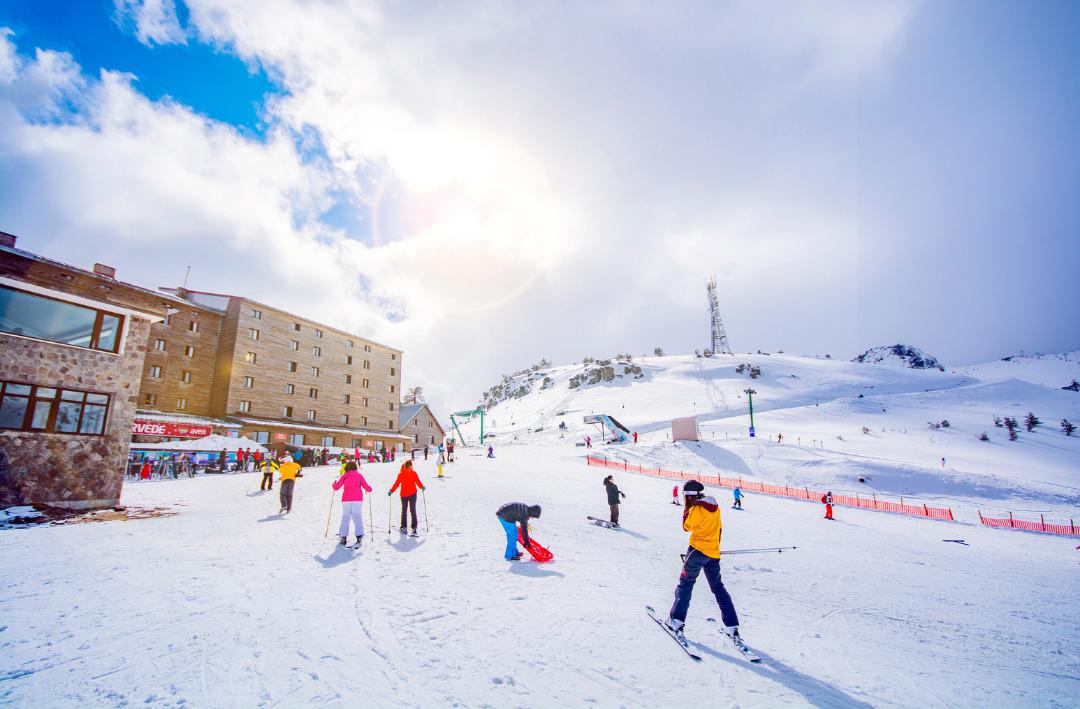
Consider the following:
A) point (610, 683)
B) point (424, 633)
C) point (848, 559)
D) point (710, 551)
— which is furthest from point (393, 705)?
point (848, 559)

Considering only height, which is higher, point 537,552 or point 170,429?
point 170,429

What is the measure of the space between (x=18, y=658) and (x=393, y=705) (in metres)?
4.20

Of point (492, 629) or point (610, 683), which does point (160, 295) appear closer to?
point (492, 629)

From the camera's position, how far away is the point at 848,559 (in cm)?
1205

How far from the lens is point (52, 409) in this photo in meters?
13.0

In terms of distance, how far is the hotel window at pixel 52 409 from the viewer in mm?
12352

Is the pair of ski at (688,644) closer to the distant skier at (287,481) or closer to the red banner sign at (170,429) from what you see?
the distant skier at (287,481)

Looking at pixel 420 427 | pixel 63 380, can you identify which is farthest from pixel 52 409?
pixel 420 427

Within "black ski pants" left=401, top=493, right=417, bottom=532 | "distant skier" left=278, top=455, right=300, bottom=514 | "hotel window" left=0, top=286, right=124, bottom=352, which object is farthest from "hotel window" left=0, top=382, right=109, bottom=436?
"black ski pants" left=401, top=493, right=417, bottom=532

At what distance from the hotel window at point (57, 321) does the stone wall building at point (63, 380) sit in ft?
0.07

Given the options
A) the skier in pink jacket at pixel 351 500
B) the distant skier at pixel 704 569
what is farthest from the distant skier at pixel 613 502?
the distant skier at pixel 704 569

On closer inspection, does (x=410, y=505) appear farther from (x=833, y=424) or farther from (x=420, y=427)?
(x=833, y=424)

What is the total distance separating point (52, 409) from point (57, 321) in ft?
8.83

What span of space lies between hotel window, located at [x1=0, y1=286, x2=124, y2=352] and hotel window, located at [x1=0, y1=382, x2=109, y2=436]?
5.02 ft
